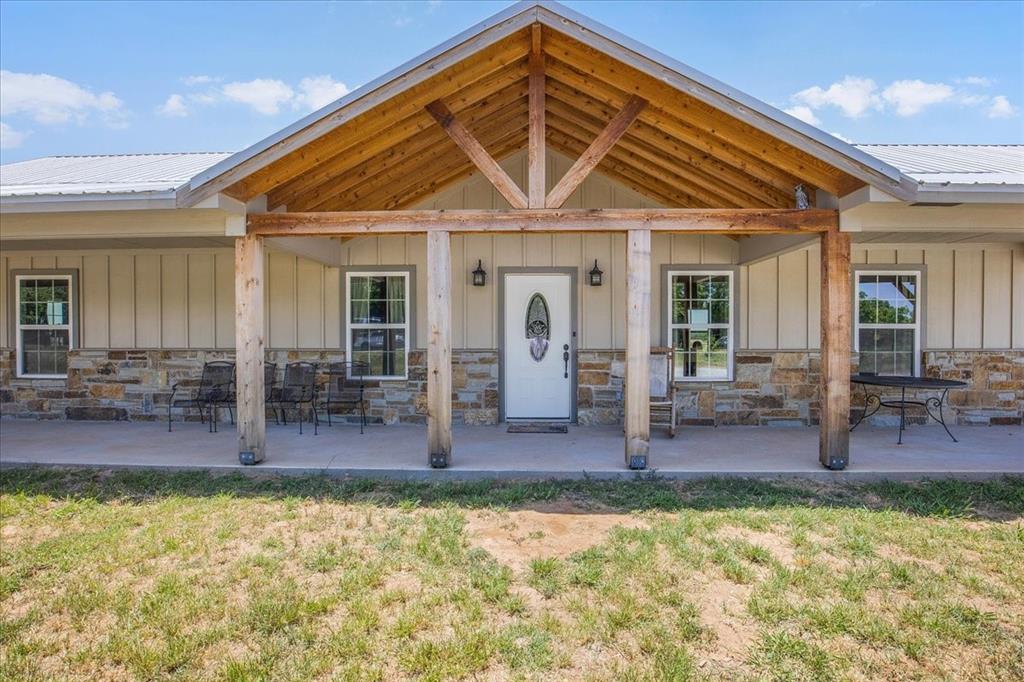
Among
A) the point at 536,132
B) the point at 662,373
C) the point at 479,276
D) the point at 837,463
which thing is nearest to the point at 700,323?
the point at 662,373

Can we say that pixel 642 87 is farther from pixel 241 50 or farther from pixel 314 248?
pixel 241 50

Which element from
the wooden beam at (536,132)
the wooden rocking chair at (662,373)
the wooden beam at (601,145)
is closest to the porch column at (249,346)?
the wooden beam at (536,132)

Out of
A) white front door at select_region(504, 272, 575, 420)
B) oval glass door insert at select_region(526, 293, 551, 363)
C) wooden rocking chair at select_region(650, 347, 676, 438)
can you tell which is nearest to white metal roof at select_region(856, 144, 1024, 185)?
wooden rocking chair at select_region(650, 347, 676, 438)

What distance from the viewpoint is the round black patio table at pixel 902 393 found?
5727mm

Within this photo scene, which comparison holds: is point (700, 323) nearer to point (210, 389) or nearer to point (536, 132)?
point (536, 132)

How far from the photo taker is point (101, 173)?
7074 mm

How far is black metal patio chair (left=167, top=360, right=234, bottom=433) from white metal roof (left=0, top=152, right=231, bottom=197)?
2.32 meters

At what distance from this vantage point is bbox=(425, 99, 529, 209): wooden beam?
172 inches

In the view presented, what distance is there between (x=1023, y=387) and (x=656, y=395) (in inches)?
183

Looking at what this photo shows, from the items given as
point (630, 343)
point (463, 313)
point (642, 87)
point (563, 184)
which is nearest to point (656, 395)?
point (630, 343)

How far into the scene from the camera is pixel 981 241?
642 cm

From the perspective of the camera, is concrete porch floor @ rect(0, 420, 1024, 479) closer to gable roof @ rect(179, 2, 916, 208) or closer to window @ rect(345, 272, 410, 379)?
window @ rect(345, 272, 410, 379)

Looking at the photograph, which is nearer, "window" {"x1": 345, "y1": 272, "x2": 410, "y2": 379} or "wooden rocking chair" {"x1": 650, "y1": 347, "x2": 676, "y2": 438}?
"wooden rocking chair" {"x1": 650, "y1": 347, "x2": 676, "y2": 438}

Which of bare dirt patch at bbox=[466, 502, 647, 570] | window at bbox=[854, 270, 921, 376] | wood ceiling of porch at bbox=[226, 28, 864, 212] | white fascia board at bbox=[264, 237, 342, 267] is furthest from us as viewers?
window at bbox=[854, 270, 921, 376]
